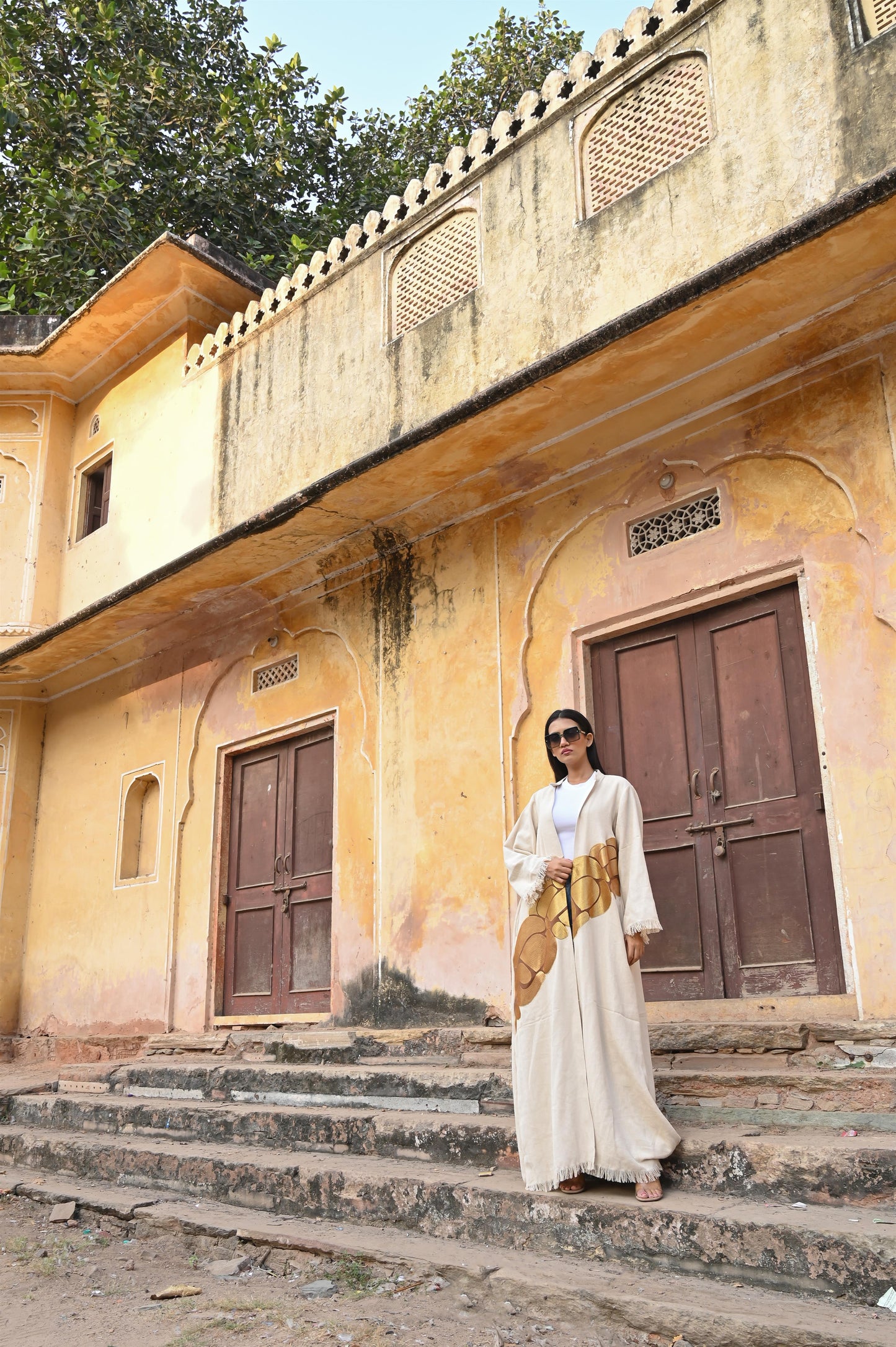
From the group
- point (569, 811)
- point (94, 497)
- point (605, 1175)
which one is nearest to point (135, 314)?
point (94, 497)

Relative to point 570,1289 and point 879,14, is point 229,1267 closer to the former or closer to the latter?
point 570,1289

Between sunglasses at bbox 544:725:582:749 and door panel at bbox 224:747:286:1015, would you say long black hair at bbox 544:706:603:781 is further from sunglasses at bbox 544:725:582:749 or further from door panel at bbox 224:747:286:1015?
door panel at bbox 224:747:286:1015

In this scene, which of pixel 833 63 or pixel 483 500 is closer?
pixel 833 63

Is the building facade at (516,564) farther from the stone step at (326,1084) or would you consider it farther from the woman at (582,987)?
the woman at (582,987)

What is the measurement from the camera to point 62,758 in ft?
32.8

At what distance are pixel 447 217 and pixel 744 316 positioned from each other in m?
2.57

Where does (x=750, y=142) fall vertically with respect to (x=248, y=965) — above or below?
above

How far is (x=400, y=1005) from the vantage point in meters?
6.25

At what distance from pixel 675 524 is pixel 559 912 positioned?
2.46 metres

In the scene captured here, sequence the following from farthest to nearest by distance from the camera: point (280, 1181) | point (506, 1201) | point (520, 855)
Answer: point (280, 1181), point (520, 855), point (506, 1201)

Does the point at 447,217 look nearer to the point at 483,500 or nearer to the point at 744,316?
the point at 483,500

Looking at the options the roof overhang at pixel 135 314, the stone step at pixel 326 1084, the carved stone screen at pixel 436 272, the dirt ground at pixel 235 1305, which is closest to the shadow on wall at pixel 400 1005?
the stone step at pixel 326 1084

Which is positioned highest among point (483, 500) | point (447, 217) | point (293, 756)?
point (447, 217)

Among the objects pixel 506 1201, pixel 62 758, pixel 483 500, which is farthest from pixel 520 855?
pixel 62 758
